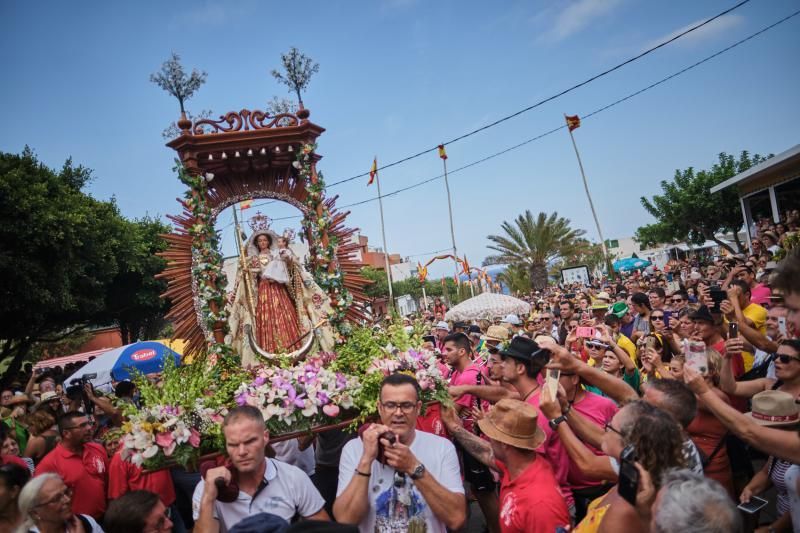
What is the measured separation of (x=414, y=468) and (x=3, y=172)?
1519cm

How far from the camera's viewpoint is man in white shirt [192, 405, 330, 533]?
9.50 ft

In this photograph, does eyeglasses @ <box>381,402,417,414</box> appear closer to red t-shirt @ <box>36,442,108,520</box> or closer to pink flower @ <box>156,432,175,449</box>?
pink flower @ <box>156,432,175,449</box>

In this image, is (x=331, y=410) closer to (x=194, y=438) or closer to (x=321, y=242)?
(x=194, y=438)

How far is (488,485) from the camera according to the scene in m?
4.52

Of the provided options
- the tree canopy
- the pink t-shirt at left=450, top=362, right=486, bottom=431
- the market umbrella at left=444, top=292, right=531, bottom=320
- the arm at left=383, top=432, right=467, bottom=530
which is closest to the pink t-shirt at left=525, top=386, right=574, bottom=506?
the arm at left=383, top=432, right=467, bottom=530

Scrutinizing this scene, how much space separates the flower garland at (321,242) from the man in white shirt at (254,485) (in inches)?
174

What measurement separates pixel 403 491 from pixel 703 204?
1084 inches

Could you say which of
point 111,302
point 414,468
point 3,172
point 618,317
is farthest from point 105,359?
point 414,468

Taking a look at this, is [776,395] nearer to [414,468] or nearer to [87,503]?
[414,468]

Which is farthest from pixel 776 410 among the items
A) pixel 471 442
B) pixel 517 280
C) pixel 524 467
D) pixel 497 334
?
pixel 517 280

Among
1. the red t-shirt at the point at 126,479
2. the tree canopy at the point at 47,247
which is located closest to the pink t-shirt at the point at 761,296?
the red t-shirt at the point at 126,479

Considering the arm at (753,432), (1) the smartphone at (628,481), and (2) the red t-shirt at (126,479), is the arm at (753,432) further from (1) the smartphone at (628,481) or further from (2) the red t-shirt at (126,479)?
(2) the red t-shirt at (126,479)

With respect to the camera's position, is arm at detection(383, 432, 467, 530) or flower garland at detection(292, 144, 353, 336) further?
flower garland at detection(292, 144, 353, 336)

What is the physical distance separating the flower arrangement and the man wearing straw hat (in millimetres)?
1325
